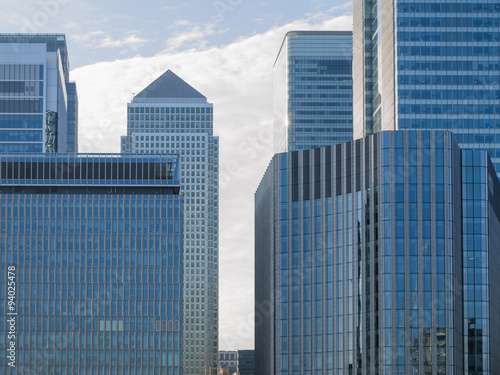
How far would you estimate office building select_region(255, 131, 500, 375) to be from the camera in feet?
541

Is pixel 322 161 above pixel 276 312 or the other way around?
above

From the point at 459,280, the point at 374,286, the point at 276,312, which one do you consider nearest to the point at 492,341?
the point at 459,280

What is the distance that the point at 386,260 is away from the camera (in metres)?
167

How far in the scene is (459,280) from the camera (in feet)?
559

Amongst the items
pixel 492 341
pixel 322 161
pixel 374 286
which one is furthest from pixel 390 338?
pixel 322 161

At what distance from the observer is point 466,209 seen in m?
174

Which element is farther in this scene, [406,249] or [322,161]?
[322,161]

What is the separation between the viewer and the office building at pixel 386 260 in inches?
6491

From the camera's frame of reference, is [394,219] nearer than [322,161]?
Yes

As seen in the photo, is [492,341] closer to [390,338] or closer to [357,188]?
[390,338]

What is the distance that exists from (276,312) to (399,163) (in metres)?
32.4

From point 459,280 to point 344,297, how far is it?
18041mm

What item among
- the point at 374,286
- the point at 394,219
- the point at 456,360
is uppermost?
the point at 394,219

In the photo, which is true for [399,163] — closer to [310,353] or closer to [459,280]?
[459,280]
